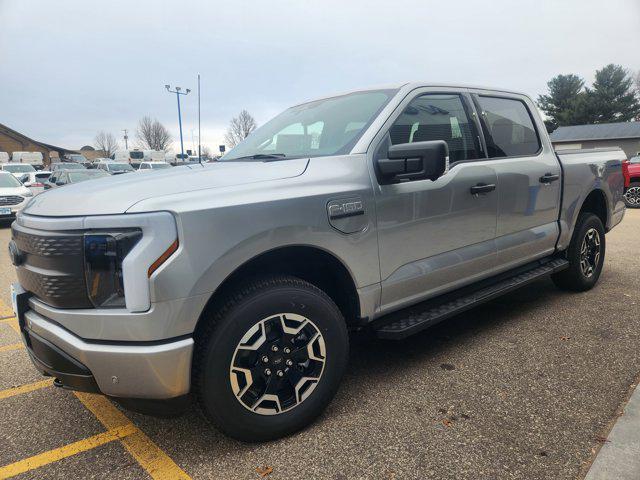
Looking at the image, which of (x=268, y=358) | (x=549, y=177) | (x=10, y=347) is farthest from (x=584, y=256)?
(x=10, y=347)

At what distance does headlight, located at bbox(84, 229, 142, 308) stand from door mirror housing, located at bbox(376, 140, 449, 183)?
1.34 meters

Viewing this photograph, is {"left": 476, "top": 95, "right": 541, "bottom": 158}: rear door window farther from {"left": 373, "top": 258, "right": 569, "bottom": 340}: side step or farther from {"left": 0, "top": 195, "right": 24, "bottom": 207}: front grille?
{"left": 0, "top": 195, "right": 24, "bottom": 207}: front grille

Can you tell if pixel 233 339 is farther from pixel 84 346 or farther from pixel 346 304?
pixel 346 304

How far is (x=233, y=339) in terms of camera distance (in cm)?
208

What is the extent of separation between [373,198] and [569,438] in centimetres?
155

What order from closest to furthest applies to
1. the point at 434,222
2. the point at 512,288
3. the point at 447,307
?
the point at 434,222 → the point at 447,307 → the point at 512,288

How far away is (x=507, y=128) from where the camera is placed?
374 centimetres

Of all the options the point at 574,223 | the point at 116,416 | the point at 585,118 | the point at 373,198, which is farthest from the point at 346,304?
the point at 585,118

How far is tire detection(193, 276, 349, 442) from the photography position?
2070mm

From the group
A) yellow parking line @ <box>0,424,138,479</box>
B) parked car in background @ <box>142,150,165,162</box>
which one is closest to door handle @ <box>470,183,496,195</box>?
yellow parking line @ <box>0,424,138,479</box>

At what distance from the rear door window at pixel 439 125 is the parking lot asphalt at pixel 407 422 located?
1.45 meters

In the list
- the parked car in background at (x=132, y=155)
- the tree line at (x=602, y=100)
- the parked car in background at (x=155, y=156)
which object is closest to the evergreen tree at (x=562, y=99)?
the tree line at (x=602, y=100)

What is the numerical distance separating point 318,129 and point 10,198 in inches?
485

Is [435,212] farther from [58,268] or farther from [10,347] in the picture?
[10,347]
